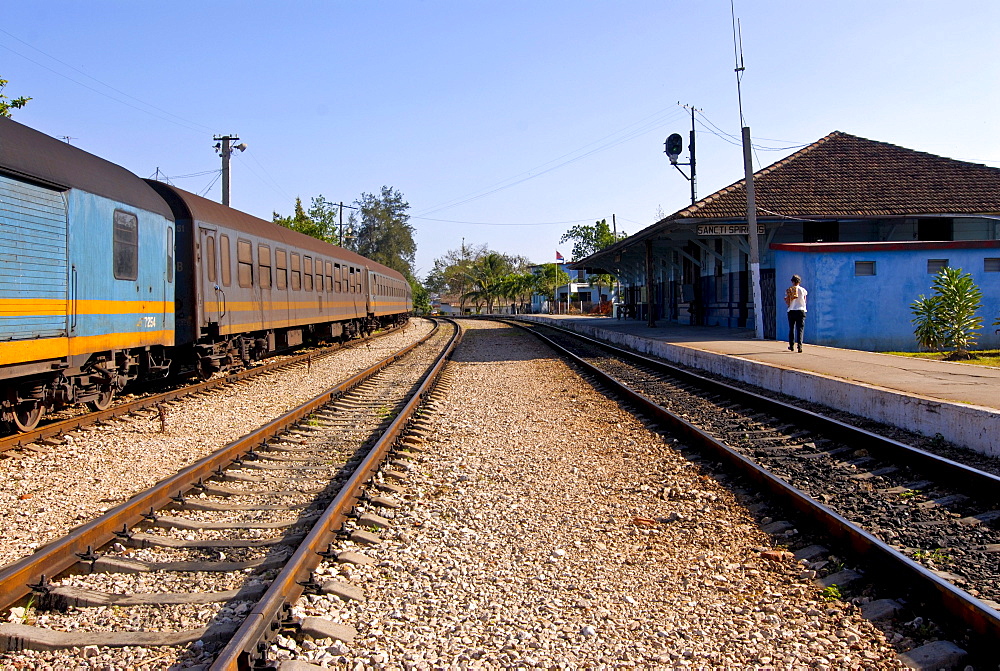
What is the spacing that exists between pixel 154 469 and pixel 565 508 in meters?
3.65

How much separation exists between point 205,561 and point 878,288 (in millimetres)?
17322

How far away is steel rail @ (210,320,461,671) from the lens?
289 cm

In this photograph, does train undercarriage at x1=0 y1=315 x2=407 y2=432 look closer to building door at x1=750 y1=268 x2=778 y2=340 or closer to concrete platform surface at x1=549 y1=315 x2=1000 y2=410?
concrete platform surface at x1=549 y1=315 x2=1000 y2=410

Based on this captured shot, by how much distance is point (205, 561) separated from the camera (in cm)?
426

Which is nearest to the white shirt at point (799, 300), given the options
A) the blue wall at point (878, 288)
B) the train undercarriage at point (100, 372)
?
the blue wall at point (878, 288)

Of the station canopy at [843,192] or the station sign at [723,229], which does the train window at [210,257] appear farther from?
the station sign at [723,229]

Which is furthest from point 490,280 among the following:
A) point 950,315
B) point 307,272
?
point 950,315

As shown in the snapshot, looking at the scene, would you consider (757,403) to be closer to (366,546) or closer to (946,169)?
(366,546)

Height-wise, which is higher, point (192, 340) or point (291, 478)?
point (192, 340)

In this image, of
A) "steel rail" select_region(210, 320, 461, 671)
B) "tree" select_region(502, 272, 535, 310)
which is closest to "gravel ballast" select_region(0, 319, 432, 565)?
"steel rail" select_region(210, 320, 461, 671)

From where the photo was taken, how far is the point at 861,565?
13.2ft

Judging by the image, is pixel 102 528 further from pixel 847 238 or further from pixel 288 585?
pixel 847 238

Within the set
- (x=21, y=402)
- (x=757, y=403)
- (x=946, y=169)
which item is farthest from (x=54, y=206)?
(x=946, y=169)

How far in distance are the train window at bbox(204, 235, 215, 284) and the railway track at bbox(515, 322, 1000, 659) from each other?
288 inches
